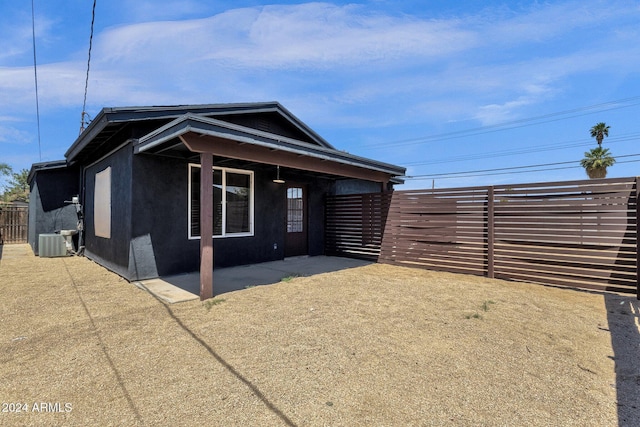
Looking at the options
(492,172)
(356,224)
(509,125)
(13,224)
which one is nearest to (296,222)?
(356,224)

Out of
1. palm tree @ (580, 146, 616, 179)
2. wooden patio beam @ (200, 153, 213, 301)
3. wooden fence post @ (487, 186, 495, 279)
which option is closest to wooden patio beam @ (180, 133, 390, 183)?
wooden patio beam @ (200, 153, 213, 301)

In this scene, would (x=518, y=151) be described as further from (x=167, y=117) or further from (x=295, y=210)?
(x=167, y=117)

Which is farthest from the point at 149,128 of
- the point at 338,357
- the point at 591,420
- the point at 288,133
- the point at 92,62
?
the point at 591,420

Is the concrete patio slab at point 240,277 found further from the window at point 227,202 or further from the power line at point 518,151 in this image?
the power line at point 518,151

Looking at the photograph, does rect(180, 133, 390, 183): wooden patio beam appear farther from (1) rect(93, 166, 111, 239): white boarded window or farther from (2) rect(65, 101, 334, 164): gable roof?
(1) rect(93, 166, 111, 239): white boarded window

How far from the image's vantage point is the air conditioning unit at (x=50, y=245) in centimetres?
911

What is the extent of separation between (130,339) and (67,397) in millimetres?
1056

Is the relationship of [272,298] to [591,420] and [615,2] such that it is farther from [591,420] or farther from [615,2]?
[615,2]

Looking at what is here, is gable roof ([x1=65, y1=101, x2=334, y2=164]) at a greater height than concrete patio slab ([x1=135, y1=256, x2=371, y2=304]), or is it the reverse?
gable roof ([x1=65, y1=101, x2=334, y2=164])

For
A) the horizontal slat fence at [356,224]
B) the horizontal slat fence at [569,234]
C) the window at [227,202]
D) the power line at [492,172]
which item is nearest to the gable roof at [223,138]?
the window at [227,202]

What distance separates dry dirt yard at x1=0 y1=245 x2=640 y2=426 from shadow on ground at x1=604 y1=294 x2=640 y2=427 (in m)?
0.01

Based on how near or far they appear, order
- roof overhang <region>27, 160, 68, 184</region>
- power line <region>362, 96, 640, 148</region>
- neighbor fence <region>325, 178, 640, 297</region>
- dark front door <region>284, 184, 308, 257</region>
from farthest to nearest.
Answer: power line <region>362, 96, 640, 148</region> → roof overhang <region>27, 160, 68, 184</region> → dark front door <region>284, 184, 308, 257</region> → neighbor fence <region>325, 178, 640, 297</region>

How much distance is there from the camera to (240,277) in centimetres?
624

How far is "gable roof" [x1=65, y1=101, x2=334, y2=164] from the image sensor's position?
5.55 metres
